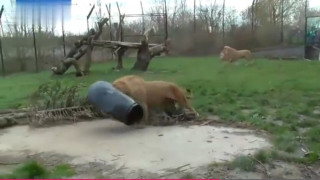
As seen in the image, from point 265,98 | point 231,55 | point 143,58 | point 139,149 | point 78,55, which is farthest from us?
point 231,55

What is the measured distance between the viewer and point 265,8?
26734mm

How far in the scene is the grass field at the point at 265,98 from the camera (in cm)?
649

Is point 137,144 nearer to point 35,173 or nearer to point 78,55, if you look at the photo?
point 35,173

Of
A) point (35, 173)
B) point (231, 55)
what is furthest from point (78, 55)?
point (35, 173)

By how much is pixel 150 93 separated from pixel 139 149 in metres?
1.96

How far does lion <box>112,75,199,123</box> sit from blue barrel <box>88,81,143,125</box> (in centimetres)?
18

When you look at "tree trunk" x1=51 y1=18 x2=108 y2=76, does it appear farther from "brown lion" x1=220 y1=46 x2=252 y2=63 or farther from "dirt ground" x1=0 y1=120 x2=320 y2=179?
"dirt ground" x1=0 y1=120 x2=320 y2=179

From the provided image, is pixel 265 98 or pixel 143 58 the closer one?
pixel 265 98

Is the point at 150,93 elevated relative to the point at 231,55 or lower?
lower

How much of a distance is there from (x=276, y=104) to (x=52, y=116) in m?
4.40

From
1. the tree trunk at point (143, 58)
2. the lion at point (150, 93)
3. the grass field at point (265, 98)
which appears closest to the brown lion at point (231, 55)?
the grass field at point (265, 98)

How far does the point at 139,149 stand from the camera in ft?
18.7

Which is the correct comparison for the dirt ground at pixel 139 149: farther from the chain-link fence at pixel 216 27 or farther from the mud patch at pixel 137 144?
the chain-link fence at pixel 216 27

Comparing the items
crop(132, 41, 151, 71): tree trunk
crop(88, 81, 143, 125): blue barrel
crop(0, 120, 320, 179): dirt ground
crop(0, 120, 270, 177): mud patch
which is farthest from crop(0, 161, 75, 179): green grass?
crop(132, 41, 151, 71): tree trunk
